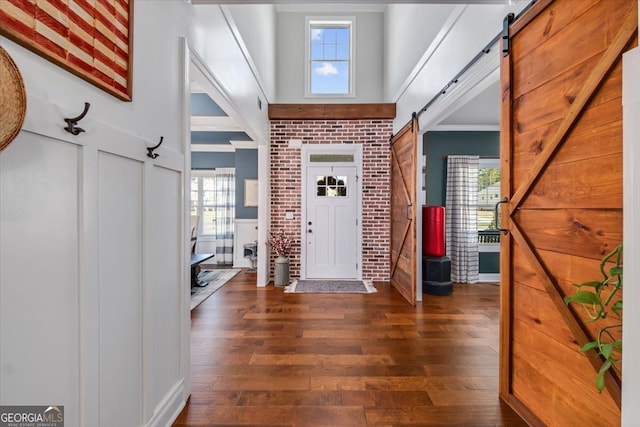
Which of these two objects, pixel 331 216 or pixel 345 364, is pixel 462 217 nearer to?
pixel 331 216

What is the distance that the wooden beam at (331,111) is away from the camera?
15.9ft

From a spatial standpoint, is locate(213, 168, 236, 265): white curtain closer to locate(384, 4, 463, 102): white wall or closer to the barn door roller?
locate(384, 4, 463, 102): white wall

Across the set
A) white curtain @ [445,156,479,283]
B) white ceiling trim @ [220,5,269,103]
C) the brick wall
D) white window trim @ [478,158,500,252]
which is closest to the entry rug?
the brick wall

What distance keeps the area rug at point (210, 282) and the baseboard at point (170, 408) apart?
1.89 m

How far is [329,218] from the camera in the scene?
5031 mm

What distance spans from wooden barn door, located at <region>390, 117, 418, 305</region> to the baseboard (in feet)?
9.10

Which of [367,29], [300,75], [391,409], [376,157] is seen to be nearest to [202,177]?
[300,75]

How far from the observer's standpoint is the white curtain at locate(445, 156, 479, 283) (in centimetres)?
476

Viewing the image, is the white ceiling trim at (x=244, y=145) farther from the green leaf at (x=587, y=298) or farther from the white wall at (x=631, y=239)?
the white wall at (x=631, y=239)

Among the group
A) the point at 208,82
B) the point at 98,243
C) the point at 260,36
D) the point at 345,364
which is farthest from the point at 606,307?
the point at 260,36

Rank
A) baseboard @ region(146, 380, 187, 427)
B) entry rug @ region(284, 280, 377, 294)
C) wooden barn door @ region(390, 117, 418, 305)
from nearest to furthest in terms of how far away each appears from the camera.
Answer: baseboard @ region(146, 380, 187, 427) < wooden barn door @ region(390, 117, 418, 305) < entry rug @ region(284, 280, 377, 294)

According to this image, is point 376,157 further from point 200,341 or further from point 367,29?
point 200,341

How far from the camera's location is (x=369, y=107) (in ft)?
16.0

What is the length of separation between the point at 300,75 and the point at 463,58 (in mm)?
3462
